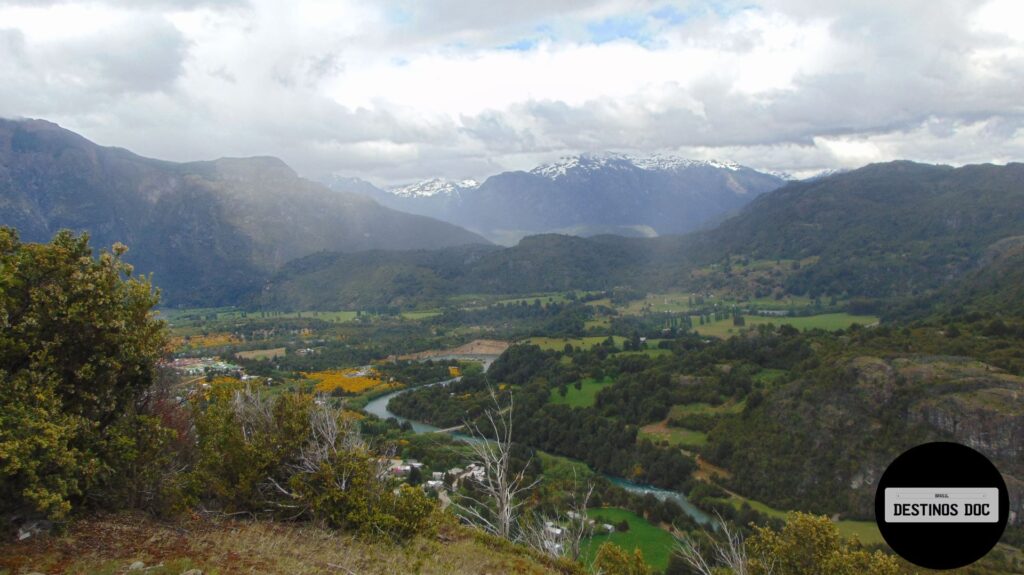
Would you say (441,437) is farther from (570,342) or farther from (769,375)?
(570,342)

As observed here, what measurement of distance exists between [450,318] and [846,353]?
9601 cm

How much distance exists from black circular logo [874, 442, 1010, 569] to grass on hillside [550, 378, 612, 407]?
209 ft

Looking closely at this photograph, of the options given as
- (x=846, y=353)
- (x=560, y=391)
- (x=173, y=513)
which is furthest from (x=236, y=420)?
(x=560, y=391)

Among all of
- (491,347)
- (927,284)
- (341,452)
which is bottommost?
(491,347)

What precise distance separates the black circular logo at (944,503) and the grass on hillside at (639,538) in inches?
1122

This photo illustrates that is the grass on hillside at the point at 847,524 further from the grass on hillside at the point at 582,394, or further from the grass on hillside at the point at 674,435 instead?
the grass on hillside at the point at 582,394

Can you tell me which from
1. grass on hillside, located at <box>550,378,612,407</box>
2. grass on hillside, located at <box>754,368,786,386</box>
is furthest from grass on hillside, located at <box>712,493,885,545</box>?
grass on hillside, located at <box>550,378,612,407</box>

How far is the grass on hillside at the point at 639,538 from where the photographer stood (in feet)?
108

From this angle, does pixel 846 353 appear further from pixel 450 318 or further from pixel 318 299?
pixel 318 299

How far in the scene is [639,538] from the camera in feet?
119

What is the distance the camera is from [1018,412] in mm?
35188

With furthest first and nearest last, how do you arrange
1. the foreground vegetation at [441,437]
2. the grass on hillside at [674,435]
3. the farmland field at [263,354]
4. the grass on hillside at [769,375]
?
the farmland field at [263,354], the grass on hillside at [769,375], the grass on hillside at [674,435], the foreground vegetation at [441,437]

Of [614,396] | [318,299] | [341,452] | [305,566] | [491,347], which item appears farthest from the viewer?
[318,299]

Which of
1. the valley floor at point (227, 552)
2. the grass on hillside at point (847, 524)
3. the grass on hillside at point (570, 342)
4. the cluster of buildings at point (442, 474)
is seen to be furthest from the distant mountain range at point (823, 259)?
the valley floor at point (227, 552)
